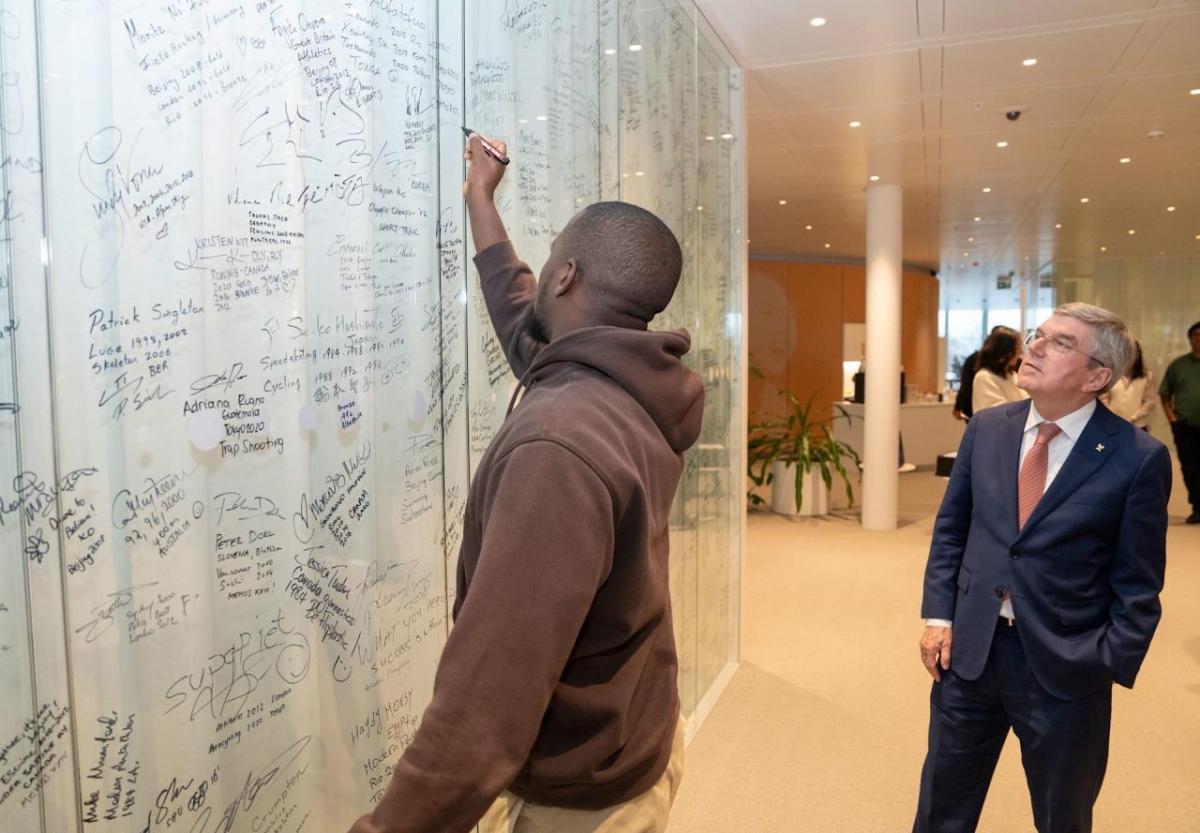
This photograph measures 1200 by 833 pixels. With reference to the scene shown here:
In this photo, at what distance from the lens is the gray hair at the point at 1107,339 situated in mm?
2170

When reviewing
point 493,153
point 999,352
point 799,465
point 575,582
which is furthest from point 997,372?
point 575,582

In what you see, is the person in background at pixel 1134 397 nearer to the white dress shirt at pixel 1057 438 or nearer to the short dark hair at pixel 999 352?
the short dark hair at pixel 999 352

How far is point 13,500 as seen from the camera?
4.02 ft

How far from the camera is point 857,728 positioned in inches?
149

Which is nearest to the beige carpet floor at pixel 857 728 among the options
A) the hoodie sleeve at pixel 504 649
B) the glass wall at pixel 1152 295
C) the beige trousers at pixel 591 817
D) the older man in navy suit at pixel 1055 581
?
the older man in navy suit at pixel 1055 581

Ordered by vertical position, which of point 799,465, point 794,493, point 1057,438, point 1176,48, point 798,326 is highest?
point 1176,48

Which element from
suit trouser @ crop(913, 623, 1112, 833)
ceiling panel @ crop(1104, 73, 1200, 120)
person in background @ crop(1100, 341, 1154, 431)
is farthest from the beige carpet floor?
ceiling panel @ crop(1104, 73, 1200, 120)

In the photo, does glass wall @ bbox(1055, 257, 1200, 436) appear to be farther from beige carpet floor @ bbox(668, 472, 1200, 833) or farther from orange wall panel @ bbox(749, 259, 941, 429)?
beige carpet floor @ bbox(668, 472, 1200, 833)

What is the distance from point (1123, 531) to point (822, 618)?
3326mm

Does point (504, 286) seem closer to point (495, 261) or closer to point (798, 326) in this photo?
point (495, 261)

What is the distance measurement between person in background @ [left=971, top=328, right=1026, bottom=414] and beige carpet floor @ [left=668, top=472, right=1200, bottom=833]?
1.28 metres

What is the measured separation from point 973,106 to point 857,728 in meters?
3.85

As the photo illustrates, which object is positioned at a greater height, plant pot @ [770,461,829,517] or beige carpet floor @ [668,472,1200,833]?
plant pot @ [770,461,829,517]

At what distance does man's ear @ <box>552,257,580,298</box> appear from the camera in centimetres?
131
